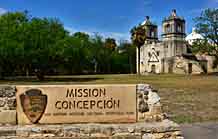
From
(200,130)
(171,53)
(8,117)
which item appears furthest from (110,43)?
(8,117)

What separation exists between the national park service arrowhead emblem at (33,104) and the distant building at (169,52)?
64.4 m

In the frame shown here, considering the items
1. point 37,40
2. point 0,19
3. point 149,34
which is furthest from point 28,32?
point 149,34

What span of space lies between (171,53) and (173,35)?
483 cm

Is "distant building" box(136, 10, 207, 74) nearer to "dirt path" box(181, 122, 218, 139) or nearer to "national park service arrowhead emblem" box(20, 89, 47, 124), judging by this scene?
"dirt path" box(181, 122, 218, 139)

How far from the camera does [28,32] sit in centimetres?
4097

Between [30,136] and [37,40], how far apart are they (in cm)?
3527

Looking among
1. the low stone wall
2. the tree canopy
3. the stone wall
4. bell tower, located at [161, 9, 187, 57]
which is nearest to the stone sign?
the stone wall

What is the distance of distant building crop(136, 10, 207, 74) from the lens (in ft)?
233

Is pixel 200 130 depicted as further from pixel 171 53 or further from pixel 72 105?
pixel 171 53

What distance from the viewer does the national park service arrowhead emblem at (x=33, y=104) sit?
7566 mm

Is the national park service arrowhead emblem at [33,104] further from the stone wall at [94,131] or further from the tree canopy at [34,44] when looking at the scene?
the tree canopy at [34,44]

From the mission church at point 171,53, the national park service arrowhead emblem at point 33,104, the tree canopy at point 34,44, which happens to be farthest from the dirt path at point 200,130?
the mission church at point 171,53

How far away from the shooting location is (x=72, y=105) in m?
7.62

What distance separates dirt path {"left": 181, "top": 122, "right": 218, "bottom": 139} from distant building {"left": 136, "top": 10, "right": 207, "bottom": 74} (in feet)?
202
